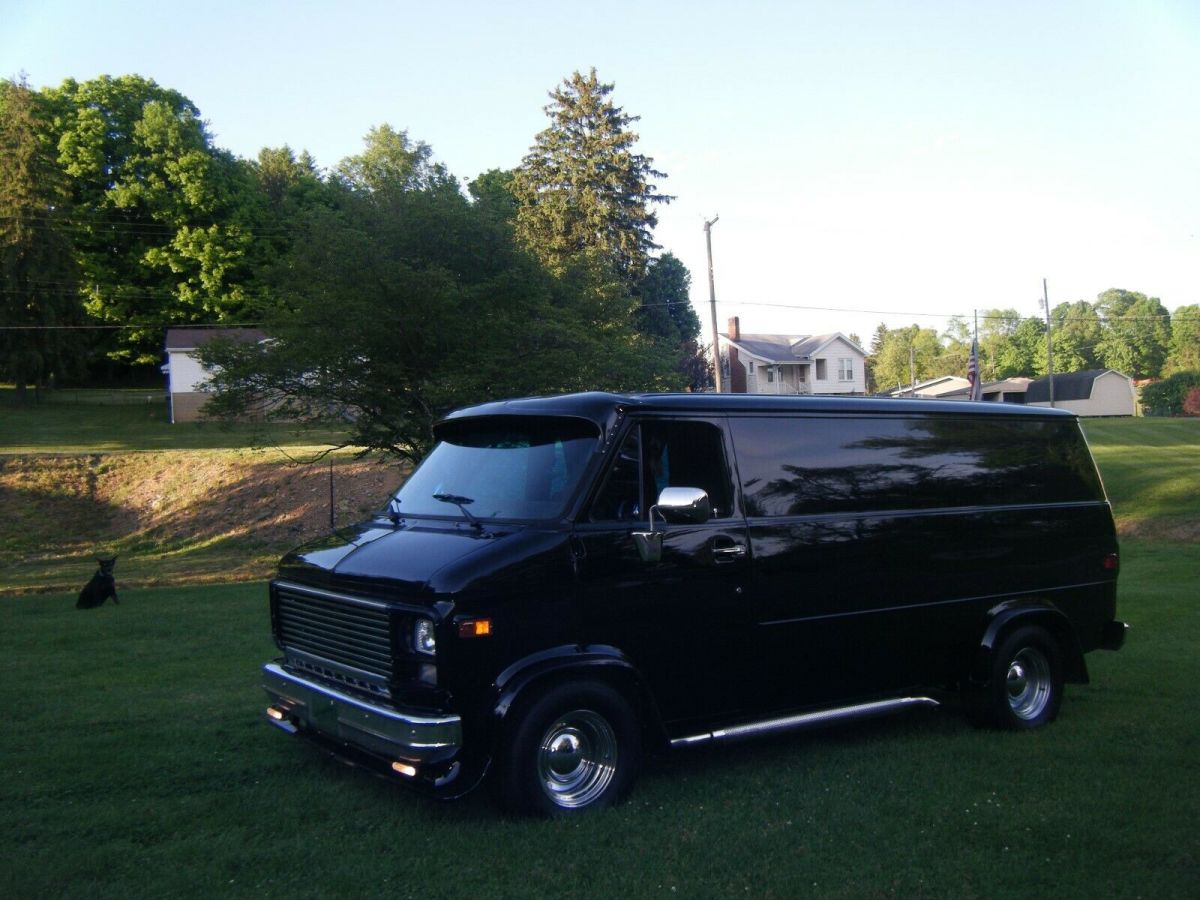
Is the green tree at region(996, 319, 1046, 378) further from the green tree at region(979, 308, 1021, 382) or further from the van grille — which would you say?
the van grille

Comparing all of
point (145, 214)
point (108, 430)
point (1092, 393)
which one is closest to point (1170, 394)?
point (1092, 393)

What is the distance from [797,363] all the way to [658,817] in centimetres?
6108

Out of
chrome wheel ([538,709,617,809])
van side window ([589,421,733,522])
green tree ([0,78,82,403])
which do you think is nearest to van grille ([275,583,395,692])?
chrome wheel ([538,709,617,809])

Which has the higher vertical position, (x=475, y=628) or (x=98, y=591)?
(x=475, y=628)

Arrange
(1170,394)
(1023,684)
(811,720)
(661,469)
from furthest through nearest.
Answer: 1. (1170,394)
2. (1023,684)
3. (811,720)
4. (661,469)

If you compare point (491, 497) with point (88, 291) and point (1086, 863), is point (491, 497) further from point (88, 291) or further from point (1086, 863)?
point (88, 291)

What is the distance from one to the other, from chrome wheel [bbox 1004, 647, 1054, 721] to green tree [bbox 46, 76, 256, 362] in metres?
53.5

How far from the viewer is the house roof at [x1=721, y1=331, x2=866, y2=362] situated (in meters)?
65.0

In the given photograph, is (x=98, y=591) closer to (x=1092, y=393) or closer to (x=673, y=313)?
(x=673, y=313)

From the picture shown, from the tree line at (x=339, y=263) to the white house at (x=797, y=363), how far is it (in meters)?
4.69

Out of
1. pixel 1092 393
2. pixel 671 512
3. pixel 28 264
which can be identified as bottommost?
pixel 1092 393

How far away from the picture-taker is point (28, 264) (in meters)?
50.3

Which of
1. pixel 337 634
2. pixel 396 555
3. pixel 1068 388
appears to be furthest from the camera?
pixel 1068 388

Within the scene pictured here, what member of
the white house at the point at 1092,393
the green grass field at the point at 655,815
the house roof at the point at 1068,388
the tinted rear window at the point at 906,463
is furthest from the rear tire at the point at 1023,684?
the white house at the point at 1092,393
